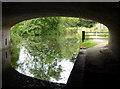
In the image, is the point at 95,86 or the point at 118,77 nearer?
the point at 95,86

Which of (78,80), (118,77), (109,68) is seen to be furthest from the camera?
(109,68)

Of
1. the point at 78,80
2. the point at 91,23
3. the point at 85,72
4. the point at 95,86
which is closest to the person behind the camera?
the point at 95,86

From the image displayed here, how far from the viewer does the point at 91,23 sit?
3008cm

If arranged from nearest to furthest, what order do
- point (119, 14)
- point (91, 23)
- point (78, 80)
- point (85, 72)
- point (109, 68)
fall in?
point (78, 80) < point (85, 72) < point (109, 68) < point (119, 14) < point (91, 23)

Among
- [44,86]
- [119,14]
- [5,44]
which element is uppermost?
[119,14]

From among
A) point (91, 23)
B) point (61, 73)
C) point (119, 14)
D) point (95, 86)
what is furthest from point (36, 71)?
point (91, 23)

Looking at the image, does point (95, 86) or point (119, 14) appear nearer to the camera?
point (95, 86)

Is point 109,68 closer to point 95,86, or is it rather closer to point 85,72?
point 85,72

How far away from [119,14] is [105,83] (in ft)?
11.8

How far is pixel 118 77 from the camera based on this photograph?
18.2 ft

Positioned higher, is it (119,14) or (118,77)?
(119,14)

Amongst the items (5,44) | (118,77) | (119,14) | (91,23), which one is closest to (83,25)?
(91,23)

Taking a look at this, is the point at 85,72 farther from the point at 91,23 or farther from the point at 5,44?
the point at 91,23

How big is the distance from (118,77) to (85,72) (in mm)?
1112
